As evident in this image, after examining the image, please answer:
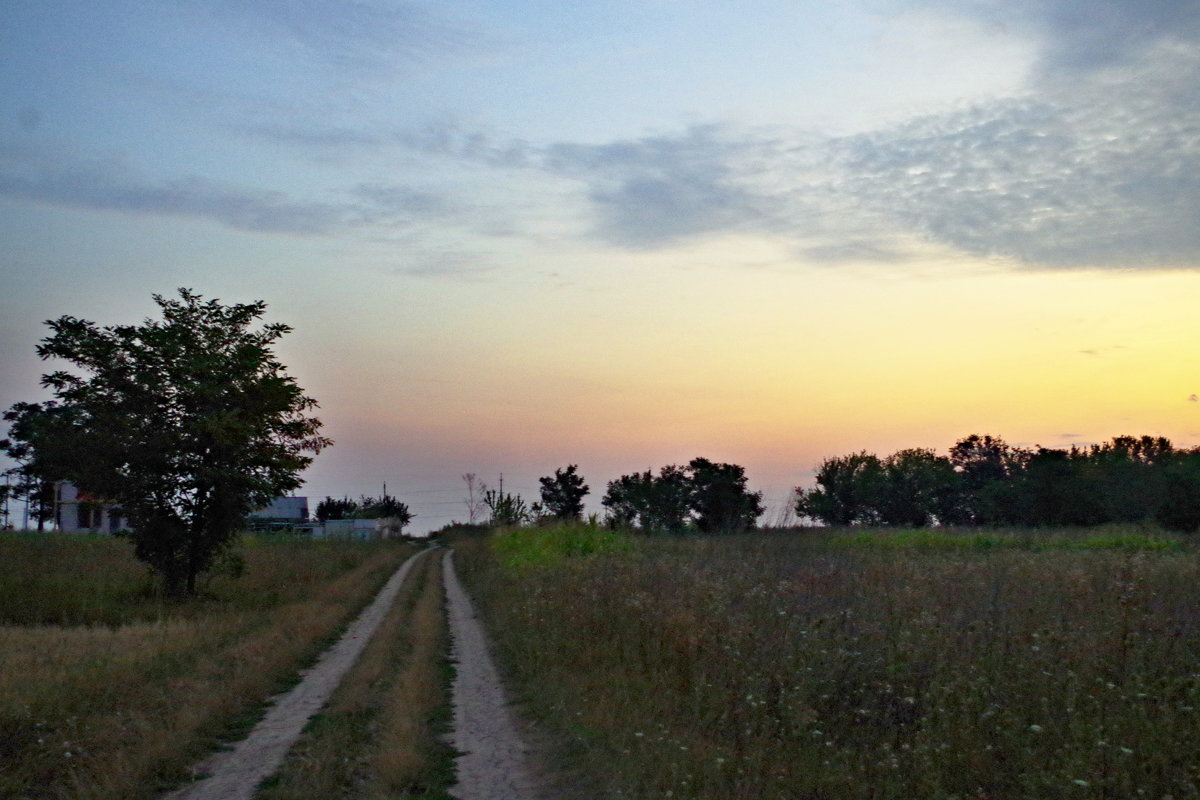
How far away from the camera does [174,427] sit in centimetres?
2447

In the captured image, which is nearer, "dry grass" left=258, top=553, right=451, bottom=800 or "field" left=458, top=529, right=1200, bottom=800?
"field" left=458, top=529, right=1200, bottom=800

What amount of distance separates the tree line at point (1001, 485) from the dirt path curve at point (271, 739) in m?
42.7

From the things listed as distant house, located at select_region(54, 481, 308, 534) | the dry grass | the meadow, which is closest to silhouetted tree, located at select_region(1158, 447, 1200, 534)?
the meadow

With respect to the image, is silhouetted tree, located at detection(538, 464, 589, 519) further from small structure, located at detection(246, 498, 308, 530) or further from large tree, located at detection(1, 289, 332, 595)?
large tree, located at detection(1, 289, 332, 595)

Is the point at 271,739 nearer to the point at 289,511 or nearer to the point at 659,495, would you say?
the point at 659,495

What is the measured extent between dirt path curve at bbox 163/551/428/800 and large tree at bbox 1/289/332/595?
33.5ft

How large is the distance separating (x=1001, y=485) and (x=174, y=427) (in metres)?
69.2

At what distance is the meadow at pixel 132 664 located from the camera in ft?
28.6

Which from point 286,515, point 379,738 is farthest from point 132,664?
point 286,515

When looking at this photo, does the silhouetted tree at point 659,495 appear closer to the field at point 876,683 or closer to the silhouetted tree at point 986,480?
the silhouetted tree at point 986,480

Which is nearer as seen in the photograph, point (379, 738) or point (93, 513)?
point (379, 738)

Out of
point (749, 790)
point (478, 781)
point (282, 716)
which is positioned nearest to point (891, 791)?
point (749, 790)

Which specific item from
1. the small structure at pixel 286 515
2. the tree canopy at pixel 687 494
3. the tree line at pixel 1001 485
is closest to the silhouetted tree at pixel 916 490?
the tree line at pixel 1001 485

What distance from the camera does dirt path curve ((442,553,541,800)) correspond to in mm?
7922
